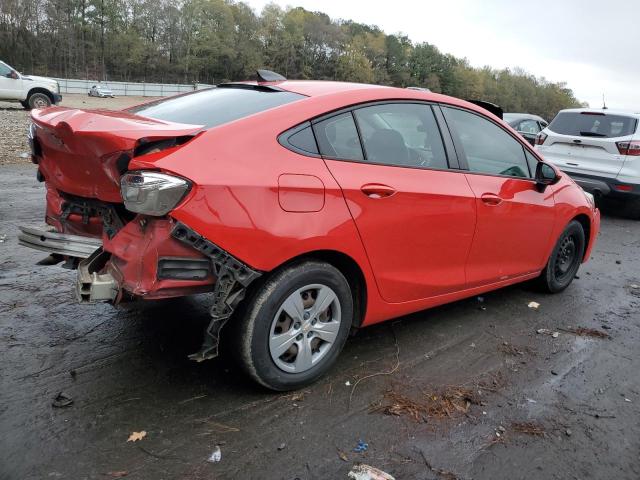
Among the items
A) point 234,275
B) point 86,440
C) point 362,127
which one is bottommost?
point 86,440

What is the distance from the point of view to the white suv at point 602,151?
8609 millimetres

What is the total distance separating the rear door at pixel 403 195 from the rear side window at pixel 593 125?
6.55 meters

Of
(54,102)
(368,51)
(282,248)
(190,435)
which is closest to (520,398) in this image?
(282,248)

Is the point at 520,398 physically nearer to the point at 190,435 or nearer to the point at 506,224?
the point at 506,224

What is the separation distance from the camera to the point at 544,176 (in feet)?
14.2

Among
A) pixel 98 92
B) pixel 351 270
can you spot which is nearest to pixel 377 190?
pixel 351 270

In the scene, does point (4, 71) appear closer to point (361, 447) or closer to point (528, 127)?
point (528, 127)

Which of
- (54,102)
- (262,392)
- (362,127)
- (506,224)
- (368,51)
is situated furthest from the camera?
(368,51)

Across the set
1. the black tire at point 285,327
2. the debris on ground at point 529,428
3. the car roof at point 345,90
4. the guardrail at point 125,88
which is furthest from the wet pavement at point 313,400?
the guardrail at point 125,88

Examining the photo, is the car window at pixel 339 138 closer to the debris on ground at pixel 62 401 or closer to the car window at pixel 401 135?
the car window at pixel 401 135

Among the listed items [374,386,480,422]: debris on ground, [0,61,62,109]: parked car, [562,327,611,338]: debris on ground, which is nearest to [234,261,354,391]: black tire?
[374,386,480,422]: debris on ground

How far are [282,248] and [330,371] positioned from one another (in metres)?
0.99

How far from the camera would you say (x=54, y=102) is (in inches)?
814

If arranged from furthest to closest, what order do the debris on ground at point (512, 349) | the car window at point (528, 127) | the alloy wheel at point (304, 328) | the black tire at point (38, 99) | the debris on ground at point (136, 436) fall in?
the black tire at point (38, 99)
the car window at point (528, 127)
the debris on ground at point (512, 349)
the alloy wheel at point (304, 328)
the debris on ground at point (136, 436)
